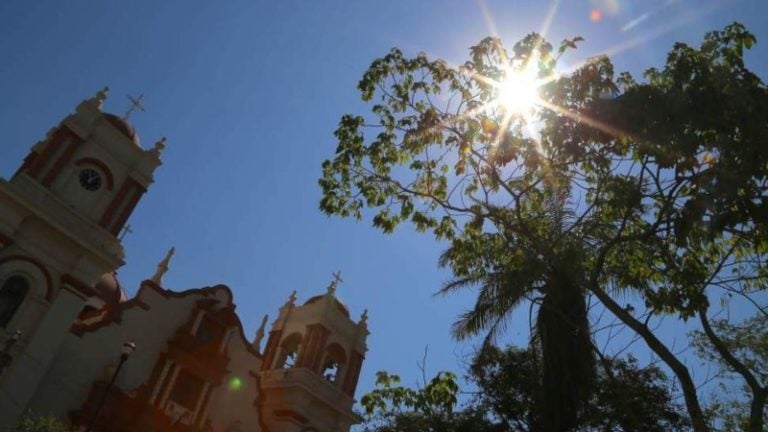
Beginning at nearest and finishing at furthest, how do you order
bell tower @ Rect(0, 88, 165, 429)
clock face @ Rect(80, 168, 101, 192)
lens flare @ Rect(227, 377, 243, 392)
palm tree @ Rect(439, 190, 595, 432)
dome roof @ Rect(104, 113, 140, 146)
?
palm tree @ Rect(439, 190, 595, 432), bell tower @ Rect(0, 88, 165, 429), clock face @ Rect(80, 168, 101, 192), dome roof @ Rect(104, 113, 140, 146), lens flare @ Rect(227, 377, 243, 392)

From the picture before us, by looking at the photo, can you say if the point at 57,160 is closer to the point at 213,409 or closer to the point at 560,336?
the point at 213,409

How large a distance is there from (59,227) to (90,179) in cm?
283

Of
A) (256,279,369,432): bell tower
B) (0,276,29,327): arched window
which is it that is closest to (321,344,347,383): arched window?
(256,279,369,432): bell tower

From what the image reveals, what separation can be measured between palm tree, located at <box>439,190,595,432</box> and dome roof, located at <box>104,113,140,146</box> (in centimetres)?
1579

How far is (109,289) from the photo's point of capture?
93.3 feet

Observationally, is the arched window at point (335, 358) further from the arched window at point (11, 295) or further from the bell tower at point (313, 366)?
the arched window at point (11, 295)

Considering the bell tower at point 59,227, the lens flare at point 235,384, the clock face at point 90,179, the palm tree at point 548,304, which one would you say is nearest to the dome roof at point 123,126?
the bell tower at point 59,227

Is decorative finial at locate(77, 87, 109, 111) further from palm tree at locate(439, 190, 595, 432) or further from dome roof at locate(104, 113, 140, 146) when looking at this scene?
palm tree at locate(439, 190, 595, 432)

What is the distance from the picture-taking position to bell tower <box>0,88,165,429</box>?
19.2 meters

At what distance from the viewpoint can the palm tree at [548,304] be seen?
12445 millimetres

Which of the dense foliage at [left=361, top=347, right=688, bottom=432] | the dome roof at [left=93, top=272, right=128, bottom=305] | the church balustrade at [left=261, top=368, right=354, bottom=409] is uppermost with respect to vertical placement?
the dome roof at [left=93, top=272, right=128, bottom=305]

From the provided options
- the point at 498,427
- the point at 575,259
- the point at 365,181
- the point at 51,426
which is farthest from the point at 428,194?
the point at 51,426

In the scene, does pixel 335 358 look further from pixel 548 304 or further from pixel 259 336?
pixel 548 304

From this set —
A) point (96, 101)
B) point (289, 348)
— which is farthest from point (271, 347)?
point (96, 101)
